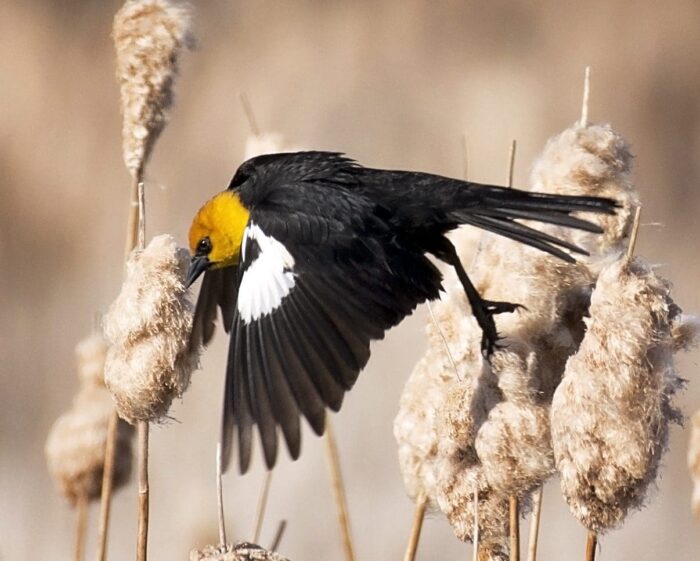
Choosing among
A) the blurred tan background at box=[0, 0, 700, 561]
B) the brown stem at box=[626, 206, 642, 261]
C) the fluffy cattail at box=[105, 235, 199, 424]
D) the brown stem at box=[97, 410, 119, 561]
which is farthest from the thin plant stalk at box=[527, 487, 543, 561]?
the blurred tan background at box=[0, 0, 700, 561]

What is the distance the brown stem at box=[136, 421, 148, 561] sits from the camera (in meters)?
2.31

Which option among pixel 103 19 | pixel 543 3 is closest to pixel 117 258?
pixel 103 19

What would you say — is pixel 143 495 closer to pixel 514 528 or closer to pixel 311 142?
pixel 514 528

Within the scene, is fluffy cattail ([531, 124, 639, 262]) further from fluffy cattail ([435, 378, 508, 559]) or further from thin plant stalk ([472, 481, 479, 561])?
thin plant stalk ([472, 481, 479, 561])

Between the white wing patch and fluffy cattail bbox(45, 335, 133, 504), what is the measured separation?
486 millimetres

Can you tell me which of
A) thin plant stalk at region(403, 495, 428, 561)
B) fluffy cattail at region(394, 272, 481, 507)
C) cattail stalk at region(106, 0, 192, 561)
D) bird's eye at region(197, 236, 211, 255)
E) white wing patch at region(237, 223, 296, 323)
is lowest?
thin plant stalk at region(403, 495, 428, 561)

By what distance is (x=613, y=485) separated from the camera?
2109mm

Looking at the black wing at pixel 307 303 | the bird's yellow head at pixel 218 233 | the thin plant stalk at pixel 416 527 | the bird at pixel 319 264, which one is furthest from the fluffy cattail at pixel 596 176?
the bird's yellow head at pixel 218 233

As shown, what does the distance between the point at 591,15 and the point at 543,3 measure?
17 centimetres

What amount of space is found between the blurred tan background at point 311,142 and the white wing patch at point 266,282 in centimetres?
182

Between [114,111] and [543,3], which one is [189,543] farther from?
[543,3]

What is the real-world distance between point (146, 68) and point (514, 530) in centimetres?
116

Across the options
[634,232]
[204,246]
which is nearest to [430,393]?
[634,232]

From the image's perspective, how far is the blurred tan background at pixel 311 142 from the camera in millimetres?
4434
